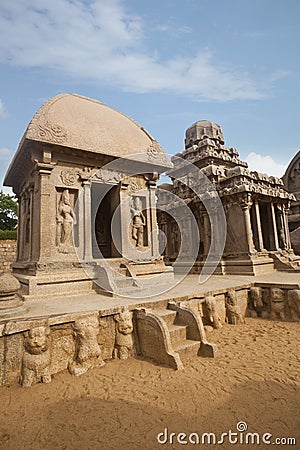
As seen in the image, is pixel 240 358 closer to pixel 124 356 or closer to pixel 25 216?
pixel 124 356

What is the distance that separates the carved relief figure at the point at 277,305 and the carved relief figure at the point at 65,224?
556cm

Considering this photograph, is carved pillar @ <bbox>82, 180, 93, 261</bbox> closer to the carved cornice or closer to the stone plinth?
the carved cornice

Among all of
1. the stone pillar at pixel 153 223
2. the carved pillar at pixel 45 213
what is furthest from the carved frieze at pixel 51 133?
the stone pillar at pixel 153 223

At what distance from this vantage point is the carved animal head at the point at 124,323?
4.49 m

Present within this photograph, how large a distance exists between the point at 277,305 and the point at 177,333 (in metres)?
3.47

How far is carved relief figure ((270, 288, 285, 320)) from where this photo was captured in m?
6.75

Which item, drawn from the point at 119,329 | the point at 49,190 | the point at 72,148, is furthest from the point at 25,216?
the point at 119,329

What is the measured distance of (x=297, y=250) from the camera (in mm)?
16016

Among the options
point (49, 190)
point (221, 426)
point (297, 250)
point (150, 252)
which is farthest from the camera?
point (297, 250)

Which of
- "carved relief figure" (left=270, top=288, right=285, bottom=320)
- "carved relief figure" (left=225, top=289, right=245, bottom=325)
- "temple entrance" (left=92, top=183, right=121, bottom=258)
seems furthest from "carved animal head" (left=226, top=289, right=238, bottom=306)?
"temple entrance" (left=92, top=183, right=121, bottom=258)

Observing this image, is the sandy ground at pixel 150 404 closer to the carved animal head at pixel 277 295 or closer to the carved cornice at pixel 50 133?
the carved animal head at pixel 277 295

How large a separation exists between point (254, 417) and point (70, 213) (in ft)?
20.0

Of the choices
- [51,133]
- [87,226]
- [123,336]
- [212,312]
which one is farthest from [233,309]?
[51,133]

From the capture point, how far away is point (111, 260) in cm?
765
